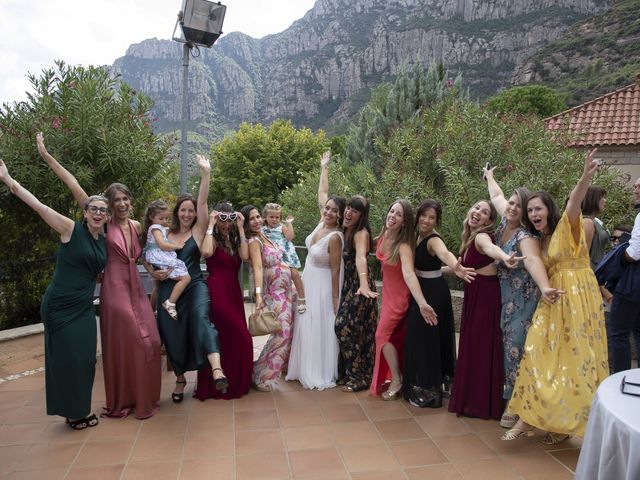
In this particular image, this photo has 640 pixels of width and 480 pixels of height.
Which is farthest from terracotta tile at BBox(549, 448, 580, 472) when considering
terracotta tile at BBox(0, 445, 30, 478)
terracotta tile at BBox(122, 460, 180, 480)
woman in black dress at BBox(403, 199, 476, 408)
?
terracotta tile at BBox(0, 445, 30, 478)

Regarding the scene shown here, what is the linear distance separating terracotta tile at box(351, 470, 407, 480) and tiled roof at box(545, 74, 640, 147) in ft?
49.2

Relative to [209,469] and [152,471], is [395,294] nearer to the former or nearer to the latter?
[209,469]

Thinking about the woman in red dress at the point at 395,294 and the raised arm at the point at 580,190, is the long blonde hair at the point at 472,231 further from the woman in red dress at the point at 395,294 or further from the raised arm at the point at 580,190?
the raised arm at the point at 580,190

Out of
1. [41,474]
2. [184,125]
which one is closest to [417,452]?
[41,474]

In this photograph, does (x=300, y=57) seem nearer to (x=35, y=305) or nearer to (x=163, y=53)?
(x=163, y=53)

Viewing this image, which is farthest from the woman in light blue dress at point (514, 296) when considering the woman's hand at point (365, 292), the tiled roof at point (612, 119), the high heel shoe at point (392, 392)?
the tiled roof at point (612, 119)

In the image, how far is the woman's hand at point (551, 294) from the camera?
125 inches

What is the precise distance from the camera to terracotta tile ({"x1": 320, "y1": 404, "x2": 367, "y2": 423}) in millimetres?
3892

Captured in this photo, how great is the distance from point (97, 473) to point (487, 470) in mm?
2475

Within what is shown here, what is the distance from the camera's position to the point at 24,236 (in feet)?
20.1

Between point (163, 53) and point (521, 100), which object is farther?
point (163, 53)

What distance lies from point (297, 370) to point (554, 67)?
69.5 m

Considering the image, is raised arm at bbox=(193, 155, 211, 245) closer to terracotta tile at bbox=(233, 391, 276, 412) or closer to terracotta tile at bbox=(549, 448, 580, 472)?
terracotta tile at bbox=(233, 391, 276, 412)

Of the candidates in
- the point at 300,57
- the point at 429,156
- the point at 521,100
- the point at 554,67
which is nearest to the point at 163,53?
the point at 300,57
